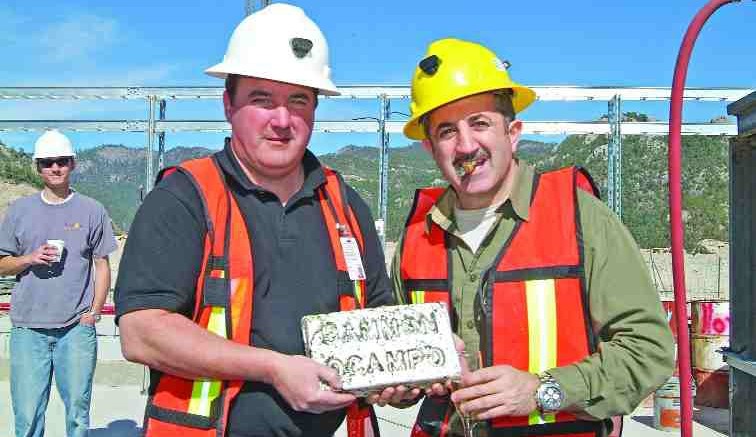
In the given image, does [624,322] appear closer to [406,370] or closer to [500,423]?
[500,423]

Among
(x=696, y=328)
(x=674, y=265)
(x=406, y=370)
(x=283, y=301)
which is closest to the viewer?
(x=406, y=370)

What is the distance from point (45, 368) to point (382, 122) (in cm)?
353

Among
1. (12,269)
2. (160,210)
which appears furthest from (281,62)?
(12,269)

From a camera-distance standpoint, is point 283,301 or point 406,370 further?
point 283,301

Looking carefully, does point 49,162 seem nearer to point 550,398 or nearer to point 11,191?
point 550,398

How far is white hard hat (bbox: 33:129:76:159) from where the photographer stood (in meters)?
5.56

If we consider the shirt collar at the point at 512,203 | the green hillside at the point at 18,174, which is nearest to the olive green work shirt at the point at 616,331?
the shirt collar at the point at 512,203

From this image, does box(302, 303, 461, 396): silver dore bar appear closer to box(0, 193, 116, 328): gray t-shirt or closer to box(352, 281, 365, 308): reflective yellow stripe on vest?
box(352, 281, 365, 308): reflective yellow stripe on vest

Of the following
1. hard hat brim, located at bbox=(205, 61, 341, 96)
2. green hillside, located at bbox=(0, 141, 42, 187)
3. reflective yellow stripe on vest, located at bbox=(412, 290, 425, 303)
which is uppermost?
green hillside, located at bbox=(0, 141, 42, 187)

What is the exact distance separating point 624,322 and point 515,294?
350 mm

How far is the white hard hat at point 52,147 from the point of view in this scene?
18.2 ft

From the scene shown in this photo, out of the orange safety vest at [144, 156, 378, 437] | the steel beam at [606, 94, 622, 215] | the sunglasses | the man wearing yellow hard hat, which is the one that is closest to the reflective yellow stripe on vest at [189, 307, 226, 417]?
the orange safety vest at [144, 156, 378, 437]

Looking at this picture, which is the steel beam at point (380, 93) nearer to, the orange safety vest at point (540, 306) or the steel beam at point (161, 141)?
the steel beam at point (161, 141)

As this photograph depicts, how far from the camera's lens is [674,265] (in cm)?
385
